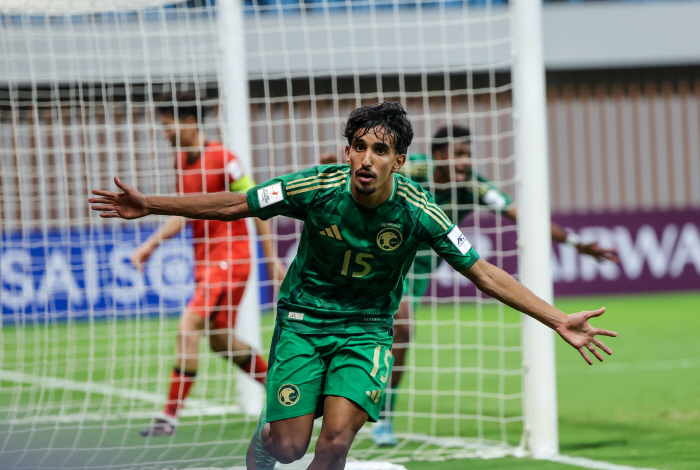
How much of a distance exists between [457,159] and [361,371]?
8.07ft

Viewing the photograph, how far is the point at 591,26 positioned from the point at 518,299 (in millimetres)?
17194

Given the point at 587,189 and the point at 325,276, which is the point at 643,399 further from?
the point at 587,189

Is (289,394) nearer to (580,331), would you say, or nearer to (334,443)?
(334,443)

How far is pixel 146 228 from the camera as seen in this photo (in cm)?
1351

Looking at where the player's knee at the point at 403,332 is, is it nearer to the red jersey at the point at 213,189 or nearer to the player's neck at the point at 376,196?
the red jersey at the point at 213,189

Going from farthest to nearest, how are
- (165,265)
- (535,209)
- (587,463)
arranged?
(165,265)
(535,209)
(587,463)

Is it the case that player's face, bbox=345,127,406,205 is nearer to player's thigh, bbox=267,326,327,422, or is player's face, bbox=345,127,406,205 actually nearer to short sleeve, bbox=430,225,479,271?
short sleeve, bbox=430,225,479,271

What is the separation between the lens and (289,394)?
142 inches

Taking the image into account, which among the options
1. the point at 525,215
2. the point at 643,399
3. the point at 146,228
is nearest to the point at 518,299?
the point at 525,215

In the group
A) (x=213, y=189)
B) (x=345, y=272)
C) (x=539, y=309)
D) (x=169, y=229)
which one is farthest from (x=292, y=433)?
(x=169, y=229)

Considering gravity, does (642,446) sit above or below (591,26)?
Result: below

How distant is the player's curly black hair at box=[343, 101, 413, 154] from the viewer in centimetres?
342

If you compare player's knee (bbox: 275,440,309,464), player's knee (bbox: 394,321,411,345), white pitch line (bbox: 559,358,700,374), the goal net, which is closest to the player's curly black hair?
player's knee (bbox: 275,440,309,464)

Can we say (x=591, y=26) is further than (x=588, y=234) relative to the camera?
Yes
